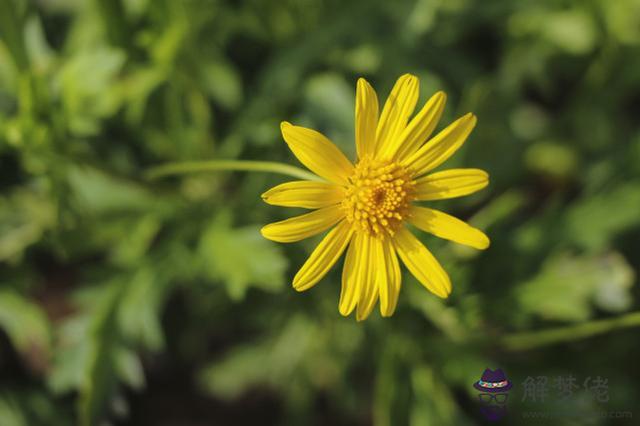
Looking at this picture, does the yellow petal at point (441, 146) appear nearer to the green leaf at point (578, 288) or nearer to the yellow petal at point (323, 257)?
the yellow petal at point (323, 257)

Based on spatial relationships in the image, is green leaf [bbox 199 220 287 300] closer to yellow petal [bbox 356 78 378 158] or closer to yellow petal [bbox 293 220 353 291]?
yellow petal [bbox 293 220 353 291]

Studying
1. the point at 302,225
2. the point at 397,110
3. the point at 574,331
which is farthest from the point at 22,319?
the point at 574,331

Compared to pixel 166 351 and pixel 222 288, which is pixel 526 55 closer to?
pixel 222 288

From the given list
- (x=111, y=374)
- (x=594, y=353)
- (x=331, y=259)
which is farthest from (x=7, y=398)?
(x=594, y=353)

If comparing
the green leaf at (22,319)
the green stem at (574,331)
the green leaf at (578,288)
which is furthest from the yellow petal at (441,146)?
the green leaf at (22,319)

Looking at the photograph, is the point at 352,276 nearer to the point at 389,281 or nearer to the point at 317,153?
the point at 389,281

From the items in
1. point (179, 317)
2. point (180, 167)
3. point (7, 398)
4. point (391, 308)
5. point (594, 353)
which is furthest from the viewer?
point (179, 317)
